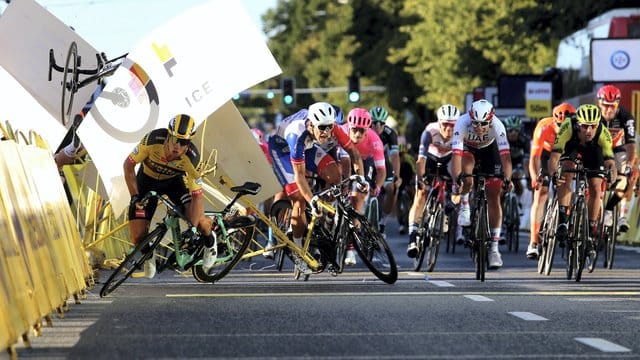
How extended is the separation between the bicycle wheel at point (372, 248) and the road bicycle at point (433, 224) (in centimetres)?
205

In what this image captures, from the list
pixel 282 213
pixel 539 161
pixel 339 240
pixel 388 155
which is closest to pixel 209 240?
pixel 339 240

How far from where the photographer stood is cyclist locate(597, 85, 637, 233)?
19.3m

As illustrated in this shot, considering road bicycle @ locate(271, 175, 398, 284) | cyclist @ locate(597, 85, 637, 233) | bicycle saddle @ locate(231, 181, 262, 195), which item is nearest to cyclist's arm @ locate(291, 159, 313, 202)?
road bicycle @ locate(271, 175, 398, 284)

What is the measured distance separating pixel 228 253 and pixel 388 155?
27.5 feet

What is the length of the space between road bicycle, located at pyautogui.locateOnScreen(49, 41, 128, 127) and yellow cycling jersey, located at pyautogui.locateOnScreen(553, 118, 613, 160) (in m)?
4.56

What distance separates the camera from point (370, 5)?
9994 centimetres

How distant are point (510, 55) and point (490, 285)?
48.9 metres

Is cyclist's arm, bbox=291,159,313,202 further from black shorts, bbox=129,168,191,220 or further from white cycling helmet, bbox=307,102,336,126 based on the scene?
black shorts, bbox=129,168,191,220

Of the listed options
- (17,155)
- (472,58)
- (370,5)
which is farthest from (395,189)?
(370,5)

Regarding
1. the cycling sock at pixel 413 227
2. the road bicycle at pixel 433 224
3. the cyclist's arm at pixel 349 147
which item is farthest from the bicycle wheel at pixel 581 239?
the cyclist's arm at pixel 349 147

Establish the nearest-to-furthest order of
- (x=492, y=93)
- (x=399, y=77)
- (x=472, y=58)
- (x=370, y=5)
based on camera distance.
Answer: (x=492, y=93), (x=472, y=58), (x=399, y=77), (x=370, y=5)

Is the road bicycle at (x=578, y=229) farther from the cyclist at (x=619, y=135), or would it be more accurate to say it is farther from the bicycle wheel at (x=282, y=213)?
the bicycle wheel at (x=282, y=213)

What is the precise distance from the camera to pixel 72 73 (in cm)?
1839

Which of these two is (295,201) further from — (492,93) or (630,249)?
(492,93)
